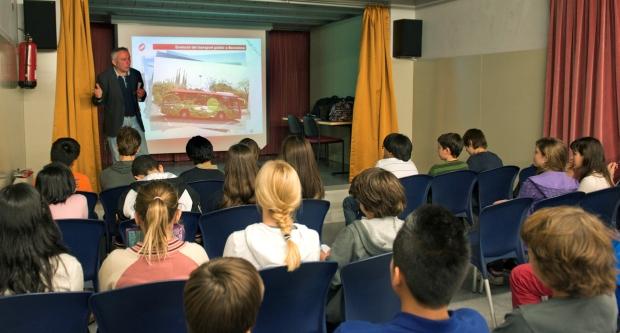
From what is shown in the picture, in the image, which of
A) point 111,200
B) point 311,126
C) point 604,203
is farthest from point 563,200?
point 311,126

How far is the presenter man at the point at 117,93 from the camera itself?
5.85 m

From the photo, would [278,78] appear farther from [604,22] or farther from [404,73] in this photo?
[604,22]

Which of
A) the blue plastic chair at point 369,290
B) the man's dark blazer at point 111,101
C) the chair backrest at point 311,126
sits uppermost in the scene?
the man's dark blazer at point 111,101

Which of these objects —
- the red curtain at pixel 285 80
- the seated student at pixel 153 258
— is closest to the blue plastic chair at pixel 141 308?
the seated student at pixel 153 258

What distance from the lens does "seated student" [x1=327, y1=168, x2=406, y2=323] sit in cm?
233

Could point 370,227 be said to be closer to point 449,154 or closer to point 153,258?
point 153,258

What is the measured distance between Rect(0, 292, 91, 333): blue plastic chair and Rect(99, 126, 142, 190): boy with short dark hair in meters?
2.35

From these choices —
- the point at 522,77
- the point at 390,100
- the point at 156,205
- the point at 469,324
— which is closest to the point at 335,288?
the point at 156,205

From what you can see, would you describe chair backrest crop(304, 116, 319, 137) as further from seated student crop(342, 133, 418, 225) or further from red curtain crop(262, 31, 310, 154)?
seated student crop(342, 133, 418, 225)

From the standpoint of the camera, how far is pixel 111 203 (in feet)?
11.7

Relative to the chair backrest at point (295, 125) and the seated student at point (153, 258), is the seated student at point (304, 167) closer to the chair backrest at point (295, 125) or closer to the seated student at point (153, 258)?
the seated student at point (153, 258)

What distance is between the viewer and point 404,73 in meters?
7.54

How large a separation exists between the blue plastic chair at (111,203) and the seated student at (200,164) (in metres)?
0.47

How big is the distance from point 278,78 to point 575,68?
230 inches
